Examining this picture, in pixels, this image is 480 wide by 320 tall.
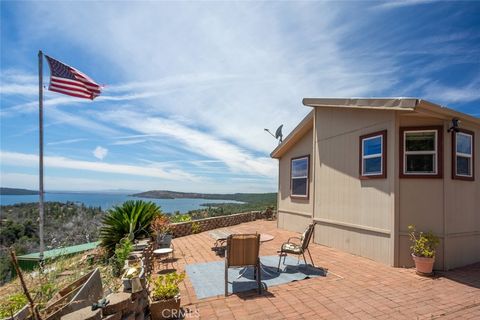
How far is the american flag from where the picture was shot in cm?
719

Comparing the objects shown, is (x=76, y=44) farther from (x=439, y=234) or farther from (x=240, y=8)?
(x=439, y=234)

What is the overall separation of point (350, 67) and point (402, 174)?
4430 mm

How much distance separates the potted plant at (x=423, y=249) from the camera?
210 inches

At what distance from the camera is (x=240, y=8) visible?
6648 millimetres

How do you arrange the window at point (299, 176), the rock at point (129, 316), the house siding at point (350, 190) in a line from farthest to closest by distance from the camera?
the window at point (299, 176) → the house siding at point (350, 190) → the rock at point (129, 316)

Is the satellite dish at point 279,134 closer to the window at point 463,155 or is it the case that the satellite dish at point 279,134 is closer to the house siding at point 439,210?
the house siding at point 439,210

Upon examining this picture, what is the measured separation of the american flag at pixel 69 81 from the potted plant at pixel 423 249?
29.6 ft

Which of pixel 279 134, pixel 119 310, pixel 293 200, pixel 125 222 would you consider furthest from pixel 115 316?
pixel 279 134

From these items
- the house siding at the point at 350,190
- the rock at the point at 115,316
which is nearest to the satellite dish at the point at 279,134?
the house siding at the point at 350,190

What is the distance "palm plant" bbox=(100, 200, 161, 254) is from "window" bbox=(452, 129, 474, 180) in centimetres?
828

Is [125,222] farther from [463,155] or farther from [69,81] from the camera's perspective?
[463,155]

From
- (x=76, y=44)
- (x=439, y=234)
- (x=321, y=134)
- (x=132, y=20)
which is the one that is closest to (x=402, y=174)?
(x=439, y=234)

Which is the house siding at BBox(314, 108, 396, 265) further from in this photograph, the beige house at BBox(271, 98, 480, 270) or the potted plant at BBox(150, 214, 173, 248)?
the potted plant at BBox(150, 214, 173, 248)

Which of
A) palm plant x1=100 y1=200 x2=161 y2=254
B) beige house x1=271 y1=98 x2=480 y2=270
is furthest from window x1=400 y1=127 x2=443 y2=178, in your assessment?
palm plant x1=100 y1=200 x2=161 y2=254
